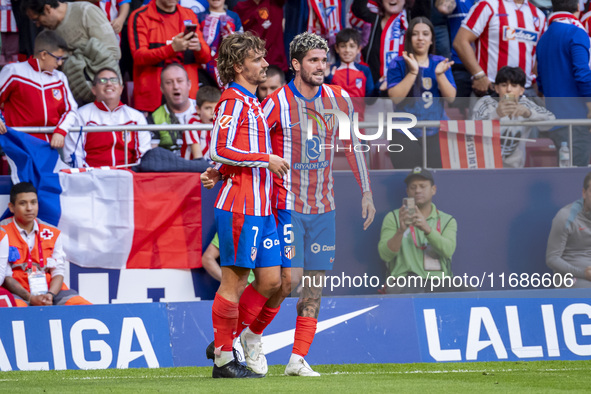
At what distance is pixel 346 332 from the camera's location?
734cm

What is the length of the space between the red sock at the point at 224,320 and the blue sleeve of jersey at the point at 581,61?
16.0ft

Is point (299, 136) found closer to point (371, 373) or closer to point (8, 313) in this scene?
point (371, 373)

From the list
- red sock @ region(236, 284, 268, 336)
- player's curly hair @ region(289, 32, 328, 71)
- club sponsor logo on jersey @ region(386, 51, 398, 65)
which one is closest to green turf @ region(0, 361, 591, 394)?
red sock @ region(236, 284, 268, 336)

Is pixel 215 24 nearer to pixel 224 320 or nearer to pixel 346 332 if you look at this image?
pixel 346 332

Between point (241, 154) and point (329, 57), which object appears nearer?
point (241, 154)

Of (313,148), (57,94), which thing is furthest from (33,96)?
(313,148)

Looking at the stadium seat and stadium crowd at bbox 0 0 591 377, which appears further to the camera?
the stadium seat

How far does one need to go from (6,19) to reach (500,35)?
517 centimetres

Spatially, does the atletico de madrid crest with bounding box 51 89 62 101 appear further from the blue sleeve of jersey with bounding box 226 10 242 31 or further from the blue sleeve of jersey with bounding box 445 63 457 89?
the blue sleeve of jersey with bounding box 445 63 457 89

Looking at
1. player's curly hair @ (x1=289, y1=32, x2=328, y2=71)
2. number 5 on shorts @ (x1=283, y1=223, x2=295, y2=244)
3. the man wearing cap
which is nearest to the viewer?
number 5 on shorts @ (x1=283, y1=223, x2=295, y2=244)

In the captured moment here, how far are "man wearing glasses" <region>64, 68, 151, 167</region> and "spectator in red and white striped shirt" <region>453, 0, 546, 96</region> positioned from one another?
337cm

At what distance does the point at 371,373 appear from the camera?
6277 mm

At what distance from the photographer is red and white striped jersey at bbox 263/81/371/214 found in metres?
6.06

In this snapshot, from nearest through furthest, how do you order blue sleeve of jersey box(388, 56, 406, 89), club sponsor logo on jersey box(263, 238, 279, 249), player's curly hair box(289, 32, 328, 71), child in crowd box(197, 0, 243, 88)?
club sponsor logo on jersey box(263, 238, 279, 249), player's curly hair box(289, 32, 328, 71), blue sleeve of jersey box(388, 56, 406, 89), child in crowd box(197, 0, 243, 88)
